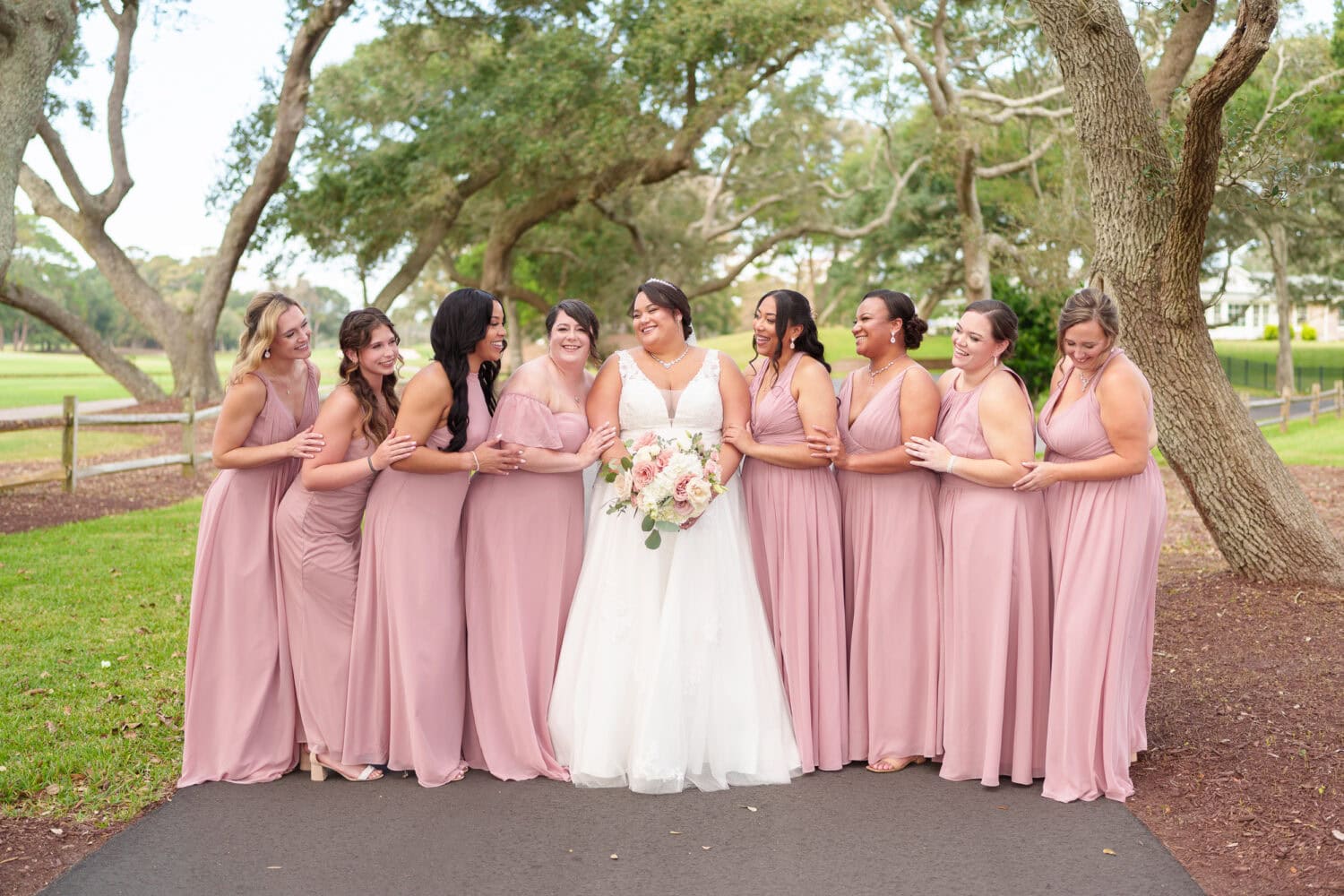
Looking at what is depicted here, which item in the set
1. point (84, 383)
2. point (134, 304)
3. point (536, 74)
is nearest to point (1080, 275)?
point (536, 74)

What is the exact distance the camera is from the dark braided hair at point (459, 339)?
231 inches

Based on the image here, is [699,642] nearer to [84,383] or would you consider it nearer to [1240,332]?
[84,383]

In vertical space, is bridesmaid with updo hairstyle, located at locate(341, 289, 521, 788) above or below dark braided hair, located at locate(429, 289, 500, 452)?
below

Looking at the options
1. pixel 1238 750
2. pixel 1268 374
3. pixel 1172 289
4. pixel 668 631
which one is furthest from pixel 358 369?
pixel 1268 374

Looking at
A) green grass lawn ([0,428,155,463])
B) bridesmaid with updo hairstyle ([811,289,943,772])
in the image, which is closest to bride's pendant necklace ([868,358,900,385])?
bridesmaid with updo hairstyle ([811,289,943,772])

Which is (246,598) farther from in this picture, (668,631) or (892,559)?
(892,559)

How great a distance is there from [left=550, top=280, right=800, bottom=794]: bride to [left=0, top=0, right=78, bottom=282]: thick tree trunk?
9.51 m

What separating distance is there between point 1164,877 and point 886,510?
2.15 meters

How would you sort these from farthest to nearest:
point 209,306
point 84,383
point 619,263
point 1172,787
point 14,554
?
point 84,383, point 619,263, point 209,306, point 14,554, point 1172,787

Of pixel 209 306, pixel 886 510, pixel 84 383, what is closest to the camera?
pixel 886 510

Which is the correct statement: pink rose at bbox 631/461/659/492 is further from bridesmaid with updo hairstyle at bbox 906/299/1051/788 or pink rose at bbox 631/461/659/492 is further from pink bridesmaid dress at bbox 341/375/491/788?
bridesmaid with updo hairstyle at bbox 906/299/1051/788

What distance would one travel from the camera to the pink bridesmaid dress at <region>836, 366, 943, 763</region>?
19.8 ft

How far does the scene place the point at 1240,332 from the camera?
101 meters

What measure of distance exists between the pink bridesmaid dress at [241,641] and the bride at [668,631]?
4.58 ft
